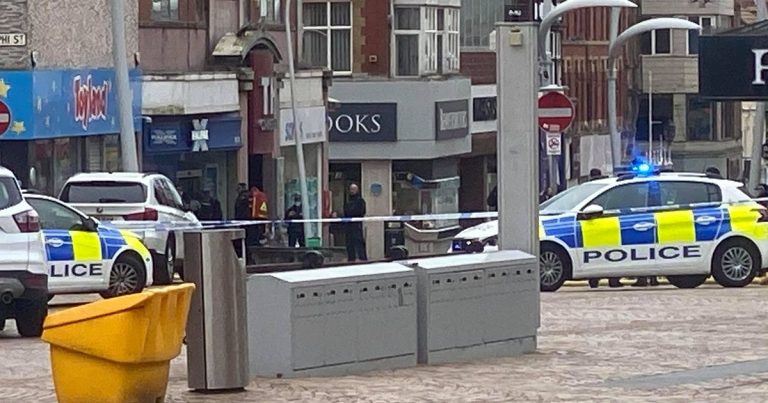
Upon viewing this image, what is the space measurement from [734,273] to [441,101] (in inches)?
1277

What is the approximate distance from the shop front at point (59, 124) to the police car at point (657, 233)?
11074 millimetres

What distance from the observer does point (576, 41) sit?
80.8 meters

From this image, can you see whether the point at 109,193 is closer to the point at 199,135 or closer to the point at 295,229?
the point at 199,135

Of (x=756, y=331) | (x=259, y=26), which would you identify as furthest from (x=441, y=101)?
(x=756, y=331)

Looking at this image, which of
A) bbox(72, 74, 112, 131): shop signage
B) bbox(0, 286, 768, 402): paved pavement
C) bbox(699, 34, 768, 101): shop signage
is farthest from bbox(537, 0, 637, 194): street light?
bbox(699, 34, 768, 101): shop signage

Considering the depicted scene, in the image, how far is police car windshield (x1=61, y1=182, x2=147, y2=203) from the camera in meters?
30.7

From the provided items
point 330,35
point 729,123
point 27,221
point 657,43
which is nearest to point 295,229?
point 330,35

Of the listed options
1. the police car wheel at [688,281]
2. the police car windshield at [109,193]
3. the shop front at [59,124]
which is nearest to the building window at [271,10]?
the shop front at [59,124]

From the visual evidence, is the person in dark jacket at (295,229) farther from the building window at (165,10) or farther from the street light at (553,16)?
the street light at (553,16)

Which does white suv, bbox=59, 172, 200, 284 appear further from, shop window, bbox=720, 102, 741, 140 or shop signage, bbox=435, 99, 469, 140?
shop window, bbox=720, 102, 741, 140

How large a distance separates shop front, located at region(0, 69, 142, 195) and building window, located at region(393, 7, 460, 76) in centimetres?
1767

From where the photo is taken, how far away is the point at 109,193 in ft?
101

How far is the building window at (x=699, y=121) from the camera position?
8969 cm

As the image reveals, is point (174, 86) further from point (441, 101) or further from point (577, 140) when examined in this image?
point (577, 140)
